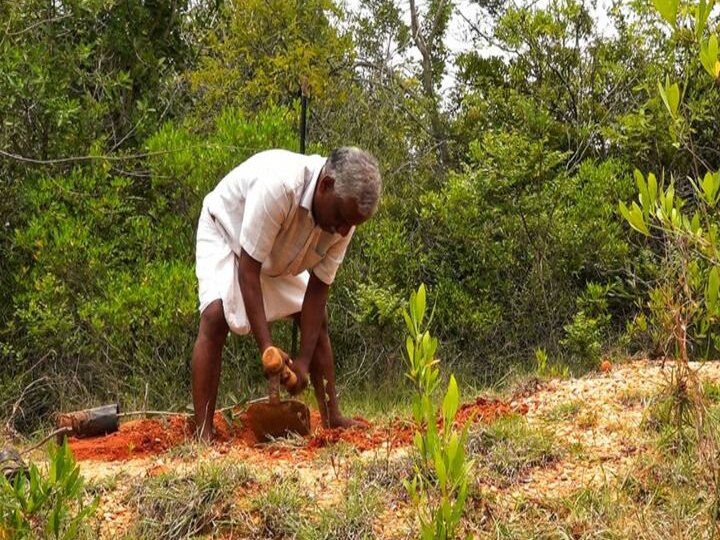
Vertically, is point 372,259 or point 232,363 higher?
point 372,259

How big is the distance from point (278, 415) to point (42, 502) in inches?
72.0

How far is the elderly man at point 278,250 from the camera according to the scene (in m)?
3.89

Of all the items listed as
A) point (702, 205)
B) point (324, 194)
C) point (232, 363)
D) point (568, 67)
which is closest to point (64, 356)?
Result: point (232, 363)

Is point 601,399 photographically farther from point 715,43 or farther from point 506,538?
point 715,43

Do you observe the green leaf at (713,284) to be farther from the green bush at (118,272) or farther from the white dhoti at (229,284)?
the green bush at (118,272)

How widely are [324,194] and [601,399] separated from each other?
1.58 m

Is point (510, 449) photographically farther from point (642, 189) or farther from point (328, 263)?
point (642, 189)

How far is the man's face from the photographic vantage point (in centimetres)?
385

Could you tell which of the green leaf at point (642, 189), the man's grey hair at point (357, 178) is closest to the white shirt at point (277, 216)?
the man's grey hair at point (357, 178)

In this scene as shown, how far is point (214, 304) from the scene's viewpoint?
4184 mm

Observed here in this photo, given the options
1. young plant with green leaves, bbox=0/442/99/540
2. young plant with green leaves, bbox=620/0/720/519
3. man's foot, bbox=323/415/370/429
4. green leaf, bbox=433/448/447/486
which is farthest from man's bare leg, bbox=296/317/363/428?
green leaf, bbox=433/448/447/486

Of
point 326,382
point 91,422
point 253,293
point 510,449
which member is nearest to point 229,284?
point 253,293

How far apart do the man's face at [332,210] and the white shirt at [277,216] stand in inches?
2.5

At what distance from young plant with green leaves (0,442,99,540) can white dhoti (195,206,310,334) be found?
159 cm
